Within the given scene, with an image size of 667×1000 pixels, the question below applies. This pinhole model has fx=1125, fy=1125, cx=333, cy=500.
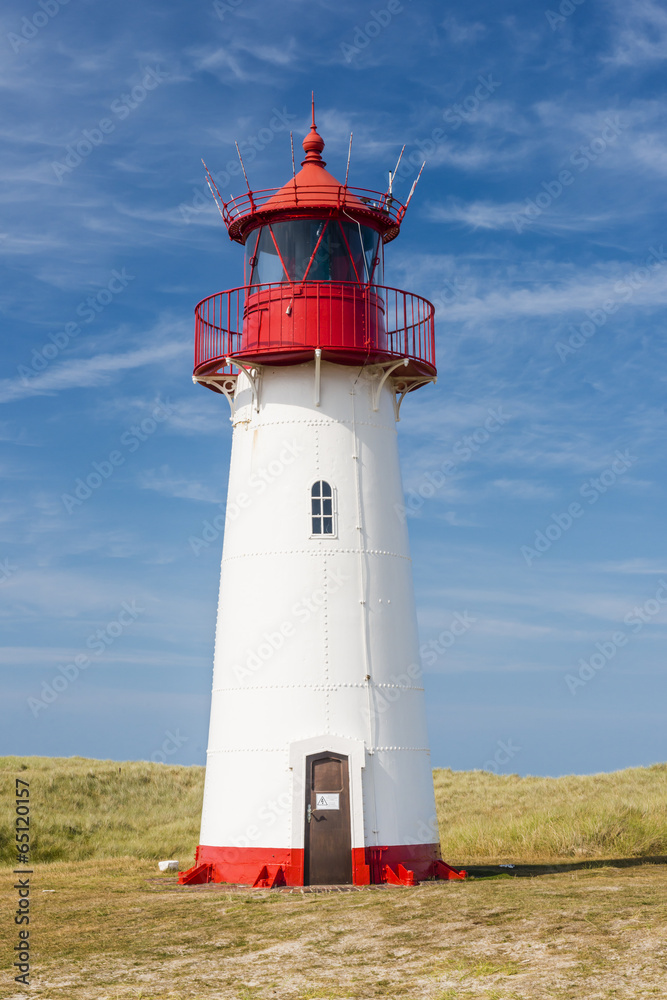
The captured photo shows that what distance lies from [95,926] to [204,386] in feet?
32.4

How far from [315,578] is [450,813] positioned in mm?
12947

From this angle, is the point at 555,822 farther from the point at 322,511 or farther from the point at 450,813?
the point at 322,511

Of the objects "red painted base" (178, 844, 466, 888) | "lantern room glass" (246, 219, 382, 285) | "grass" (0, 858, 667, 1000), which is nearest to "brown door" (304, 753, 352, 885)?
"red painted base" (178, 844, 466, 888)

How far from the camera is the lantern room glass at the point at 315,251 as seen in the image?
63.4ft

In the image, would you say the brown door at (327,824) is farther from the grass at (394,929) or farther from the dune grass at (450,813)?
the dune grass at (450,813)

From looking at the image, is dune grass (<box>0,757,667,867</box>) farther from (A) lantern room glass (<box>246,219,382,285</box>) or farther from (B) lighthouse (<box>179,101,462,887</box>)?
(A) lantern room glass (<box>246,219,382,285</box>)

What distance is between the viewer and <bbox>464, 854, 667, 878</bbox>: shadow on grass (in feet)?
63.3

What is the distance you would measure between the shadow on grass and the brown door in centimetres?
284

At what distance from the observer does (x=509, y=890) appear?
627 inches

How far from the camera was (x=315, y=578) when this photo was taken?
61.0 ft

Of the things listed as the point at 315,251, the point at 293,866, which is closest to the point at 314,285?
the point at 315,251

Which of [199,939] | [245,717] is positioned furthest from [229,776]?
[199,939]

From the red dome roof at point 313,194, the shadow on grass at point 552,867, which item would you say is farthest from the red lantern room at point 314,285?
the shadow on grass at point 552,867

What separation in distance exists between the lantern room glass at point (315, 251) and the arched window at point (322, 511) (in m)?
3.61
